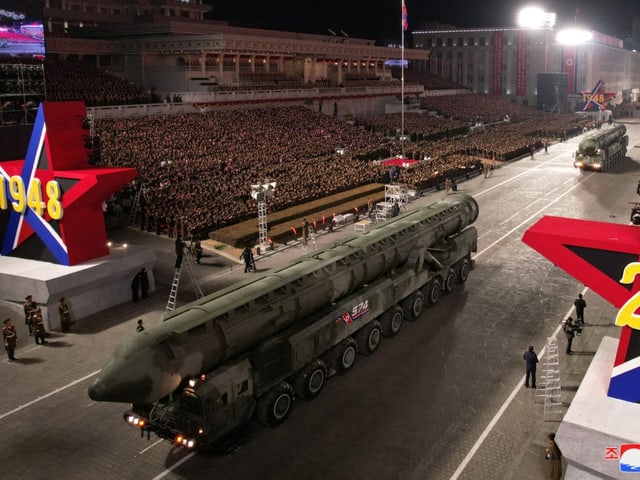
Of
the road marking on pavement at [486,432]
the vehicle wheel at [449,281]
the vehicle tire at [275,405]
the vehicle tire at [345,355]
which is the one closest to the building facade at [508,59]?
the vehicle wheel at [449,281]

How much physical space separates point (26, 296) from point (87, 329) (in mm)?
2448

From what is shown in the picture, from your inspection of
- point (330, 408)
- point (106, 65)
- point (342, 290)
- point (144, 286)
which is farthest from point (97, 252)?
point (106, 65)

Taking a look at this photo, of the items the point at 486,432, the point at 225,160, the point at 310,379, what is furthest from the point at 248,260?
the point at 225,160

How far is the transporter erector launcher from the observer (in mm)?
12266

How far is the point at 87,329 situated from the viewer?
2047 cm

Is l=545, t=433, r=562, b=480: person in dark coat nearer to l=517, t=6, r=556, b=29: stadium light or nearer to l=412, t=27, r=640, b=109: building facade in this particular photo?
l=412, t=27, r=640, b=109: building facade

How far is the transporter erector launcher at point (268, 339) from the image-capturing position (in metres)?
12.3

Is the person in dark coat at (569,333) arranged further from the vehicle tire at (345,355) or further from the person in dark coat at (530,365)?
the vehicle tire at (345,355)

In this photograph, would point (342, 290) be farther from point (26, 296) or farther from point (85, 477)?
point (26, 296)

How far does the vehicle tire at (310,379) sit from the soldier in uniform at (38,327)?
9173 mm

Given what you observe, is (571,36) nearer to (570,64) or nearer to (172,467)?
(570,64)

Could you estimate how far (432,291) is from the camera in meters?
22.0

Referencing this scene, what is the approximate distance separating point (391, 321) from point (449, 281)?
4.97 metres

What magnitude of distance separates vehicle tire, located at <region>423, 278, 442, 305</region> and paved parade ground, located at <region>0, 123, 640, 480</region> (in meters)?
0.42
